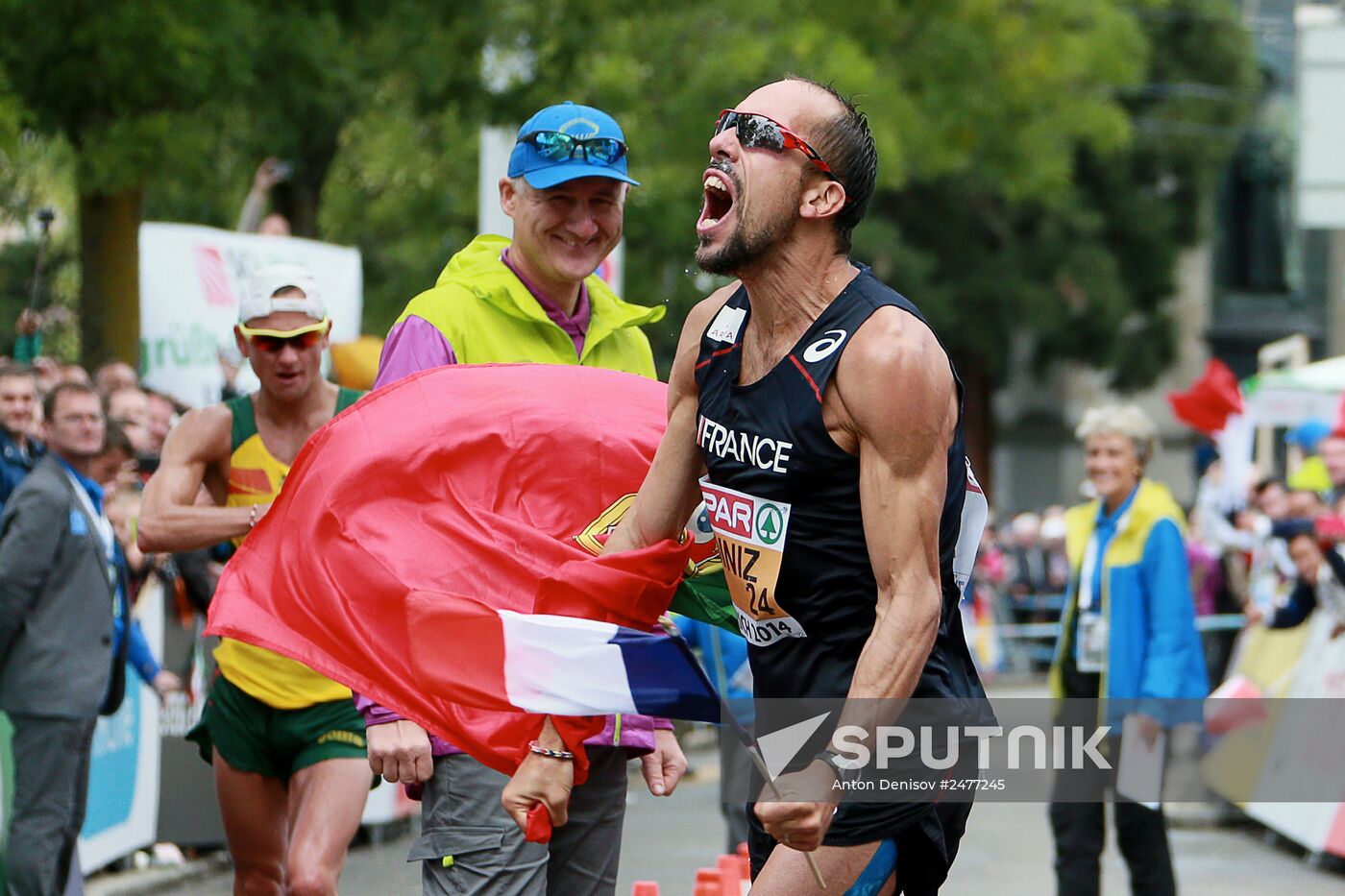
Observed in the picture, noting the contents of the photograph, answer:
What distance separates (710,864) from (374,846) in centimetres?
189

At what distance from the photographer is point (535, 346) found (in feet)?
17.3

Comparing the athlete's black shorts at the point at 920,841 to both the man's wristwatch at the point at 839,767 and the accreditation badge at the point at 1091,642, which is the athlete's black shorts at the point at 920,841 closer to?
the man's wristwatch at the point at 839,767

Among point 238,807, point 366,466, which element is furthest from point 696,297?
point 366,466

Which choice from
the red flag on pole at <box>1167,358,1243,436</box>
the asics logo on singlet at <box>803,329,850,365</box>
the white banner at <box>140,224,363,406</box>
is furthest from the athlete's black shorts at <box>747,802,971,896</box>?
the red flag on pole at <box>1167,358,1243,436</box>

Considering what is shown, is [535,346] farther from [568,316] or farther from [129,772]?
[129,772]

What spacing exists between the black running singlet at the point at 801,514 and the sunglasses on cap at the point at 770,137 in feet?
0.80

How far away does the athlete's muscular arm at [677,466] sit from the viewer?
430 centimetres

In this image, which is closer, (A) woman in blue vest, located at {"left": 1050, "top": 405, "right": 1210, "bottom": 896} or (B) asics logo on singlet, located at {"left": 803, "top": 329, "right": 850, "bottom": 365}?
(B) asics logo on singlet, located at {"left": 803, "top": 329, "right": 850, "bottom": 365}

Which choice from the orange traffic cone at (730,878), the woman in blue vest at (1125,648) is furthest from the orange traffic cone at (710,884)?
the woman in blue vest at (1125,648)

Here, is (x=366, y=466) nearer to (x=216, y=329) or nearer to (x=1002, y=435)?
(x=216, y=329)

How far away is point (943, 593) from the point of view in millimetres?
4164

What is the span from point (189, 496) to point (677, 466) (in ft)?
7.68

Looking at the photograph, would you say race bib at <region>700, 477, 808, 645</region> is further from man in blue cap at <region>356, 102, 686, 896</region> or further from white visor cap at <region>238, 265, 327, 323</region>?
white visor cap at <region>238, 265, 327, 323</region>

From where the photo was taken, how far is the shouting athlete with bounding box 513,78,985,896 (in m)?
3.85
